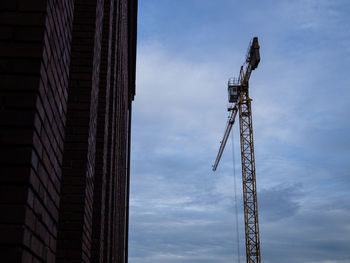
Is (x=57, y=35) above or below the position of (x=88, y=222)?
above

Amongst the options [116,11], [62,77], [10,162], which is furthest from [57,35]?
[116,11]

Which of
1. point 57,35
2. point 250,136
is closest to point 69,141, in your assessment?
point 57,35

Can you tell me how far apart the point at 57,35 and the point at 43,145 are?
781 mm

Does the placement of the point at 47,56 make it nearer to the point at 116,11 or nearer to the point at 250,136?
the point at 116,11

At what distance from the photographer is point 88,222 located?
15.5ft

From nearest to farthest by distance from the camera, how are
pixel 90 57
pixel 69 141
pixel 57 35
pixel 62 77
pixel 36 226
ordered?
pixel 36 226 < pixel 57 35 < pixel 62 77 < pixel 69 141 < pixel 90 57

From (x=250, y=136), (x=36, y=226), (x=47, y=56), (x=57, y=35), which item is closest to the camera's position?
(x=36, y=226)

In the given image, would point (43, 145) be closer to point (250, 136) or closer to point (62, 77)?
point (62, 77)

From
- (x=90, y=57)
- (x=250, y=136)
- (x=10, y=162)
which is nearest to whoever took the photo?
(x=10, y=162)

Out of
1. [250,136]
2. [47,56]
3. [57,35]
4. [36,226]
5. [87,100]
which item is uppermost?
[250,136]

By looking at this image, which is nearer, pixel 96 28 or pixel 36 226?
pixel 36 226

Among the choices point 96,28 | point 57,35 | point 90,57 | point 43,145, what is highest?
point 96,28

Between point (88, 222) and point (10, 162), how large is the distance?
2825 millimetres

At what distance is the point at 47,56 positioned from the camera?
2.40 meters
